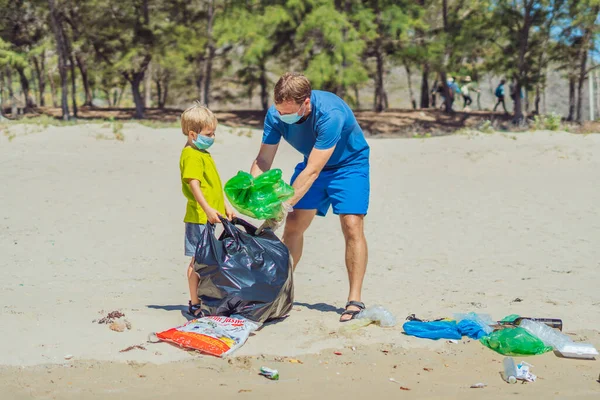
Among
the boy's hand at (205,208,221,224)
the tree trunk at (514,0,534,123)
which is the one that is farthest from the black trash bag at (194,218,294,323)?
the tree trunk at (514,0,534,123)

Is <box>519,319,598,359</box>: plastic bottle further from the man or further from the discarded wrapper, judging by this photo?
the man

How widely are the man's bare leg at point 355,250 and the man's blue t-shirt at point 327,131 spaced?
0.37 m

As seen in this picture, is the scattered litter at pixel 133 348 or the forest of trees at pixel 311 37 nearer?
the scattered litter at pixel 133 348

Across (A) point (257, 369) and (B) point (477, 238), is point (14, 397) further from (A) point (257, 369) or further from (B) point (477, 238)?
(B) point (477, 238)

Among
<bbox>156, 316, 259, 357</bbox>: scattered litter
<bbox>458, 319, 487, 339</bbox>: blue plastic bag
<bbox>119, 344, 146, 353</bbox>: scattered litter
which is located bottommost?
<bbox>458, 319, 487, 339</bbox>: blue plastic bag

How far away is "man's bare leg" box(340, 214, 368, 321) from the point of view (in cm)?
487

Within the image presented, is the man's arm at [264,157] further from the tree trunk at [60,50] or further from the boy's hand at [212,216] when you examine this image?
the tree trunk at [60,50]

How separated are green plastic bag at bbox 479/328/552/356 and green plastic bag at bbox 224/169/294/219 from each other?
149 centimetres

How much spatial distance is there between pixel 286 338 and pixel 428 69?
21.8 meters

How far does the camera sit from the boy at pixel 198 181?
15.3ft

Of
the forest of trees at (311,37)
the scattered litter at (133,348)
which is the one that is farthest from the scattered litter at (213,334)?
the forest of trees at (311,37)

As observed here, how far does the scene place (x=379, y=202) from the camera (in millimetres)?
9562

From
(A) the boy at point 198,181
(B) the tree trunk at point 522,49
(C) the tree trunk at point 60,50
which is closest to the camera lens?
(A) the boy at point 198,181

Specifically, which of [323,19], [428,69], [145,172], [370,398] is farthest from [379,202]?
[428,69]
